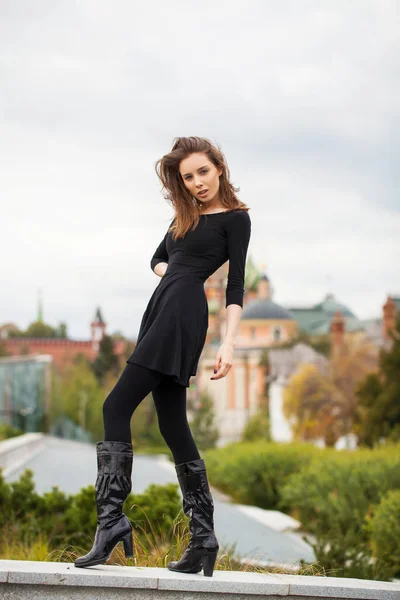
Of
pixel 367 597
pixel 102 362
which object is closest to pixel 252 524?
pixel 367 597

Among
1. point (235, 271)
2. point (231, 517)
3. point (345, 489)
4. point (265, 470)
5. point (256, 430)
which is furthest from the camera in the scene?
point (256, 430)

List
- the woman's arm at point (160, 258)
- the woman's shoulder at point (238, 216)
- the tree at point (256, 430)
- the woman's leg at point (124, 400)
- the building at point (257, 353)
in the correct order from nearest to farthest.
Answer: the woman's leg at point (124, 400), the woman's shoulder at point (238, 216), the woman's arm at point (160, 258), the tree at point (256, 430), the building at point (257, 353)

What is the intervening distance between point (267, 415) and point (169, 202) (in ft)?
133

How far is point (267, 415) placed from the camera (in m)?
44.1

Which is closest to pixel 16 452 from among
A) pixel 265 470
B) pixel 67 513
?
pixel 265 470

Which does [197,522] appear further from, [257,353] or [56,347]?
[56,347]

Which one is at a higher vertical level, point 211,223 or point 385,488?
point 211,223

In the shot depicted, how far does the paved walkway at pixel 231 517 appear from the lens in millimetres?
9656

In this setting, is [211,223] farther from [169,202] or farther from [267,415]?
[267,415]

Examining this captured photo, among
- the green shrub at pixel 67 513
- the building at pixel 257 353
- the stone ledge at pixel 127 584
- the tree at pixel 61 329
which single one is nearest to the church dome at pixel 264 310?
the building at pixel 257 353

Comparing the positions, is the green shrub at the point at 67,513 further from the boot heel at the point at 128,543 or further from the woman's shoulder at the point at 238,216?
the woman's shoulder at the point at 238,216

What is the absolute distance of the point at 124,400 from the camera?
3762mm

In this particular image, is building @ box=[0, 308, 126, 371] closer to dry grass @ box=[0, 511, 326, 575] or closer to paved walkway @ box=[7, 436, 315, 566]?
paved walkway @ box=[7, 436, 315, 566]

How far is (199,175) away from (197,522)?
1.45 metres
